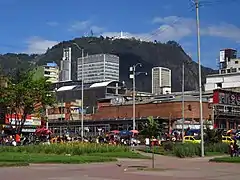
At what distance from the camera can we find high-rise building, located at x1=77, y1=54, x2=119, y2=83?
139625 mm

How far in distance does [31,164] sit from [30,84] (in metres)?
37.2

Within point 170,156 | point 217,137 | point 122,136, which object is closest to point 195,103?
point 122,136

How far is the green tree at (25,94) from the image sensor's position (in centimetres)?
6556

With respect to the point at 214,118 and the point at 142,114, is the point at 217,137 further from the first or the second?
the point at 142,114

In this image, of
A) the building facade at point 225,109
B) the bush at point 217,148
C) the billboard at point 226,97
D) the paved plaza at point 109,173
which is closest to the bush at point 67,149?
the bush at point 217,148

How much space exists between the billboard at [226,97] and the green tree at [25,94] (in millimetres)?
54071

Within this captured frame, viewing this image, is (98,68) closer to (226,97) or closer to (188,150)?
(226,97)

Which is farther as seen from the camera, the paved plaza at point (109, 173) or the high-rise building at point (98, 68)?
the high-rise building at point (98, 68)

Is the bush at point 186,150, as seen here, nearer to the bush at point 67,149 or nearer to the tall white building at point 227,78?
the bush at point 67,149

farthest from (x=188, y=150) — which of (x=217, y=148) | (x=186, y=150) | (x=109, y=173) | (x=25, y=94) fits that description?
(x=25, y=94)

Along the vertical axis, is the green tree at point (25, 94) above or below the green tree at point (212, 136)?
above

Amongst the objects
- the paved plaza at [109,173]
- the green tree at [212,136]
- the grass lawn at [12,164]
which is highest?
the green tree at [212,136]

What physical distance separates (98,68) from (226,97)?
181 ft

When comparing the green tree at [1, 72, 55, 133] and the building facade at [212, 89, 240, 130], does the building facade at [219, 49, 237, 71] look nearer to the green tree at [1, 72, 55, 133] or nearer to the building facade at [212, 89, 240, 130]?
the building facade at [212, 89, 240, 130]
